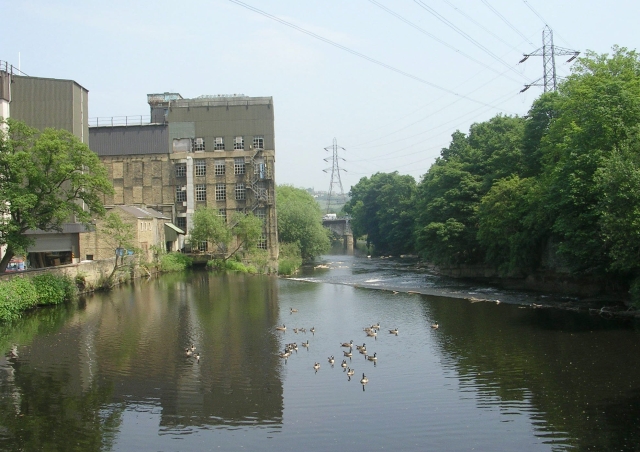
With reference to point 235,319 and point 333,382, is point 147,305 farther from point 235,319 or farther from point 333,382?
point 333,382

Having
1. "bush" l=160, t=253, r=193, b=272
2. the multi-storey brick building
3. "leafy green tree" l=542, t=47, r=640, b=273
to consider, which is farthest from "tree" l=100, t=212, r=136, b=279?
"leafy green tree" l=542, t=47, r=640, b=273

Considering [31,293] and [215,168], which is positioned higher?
[215,168]

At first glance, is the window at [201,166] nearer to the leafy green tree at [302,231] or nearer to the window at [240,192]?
the window at [240,192]

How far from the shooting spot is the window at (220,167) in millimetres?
74688

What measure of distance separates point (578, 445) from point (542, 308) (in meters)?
22.2

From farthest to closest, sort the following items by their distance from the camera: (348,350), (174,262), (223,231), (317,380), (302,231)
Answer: (302,231), (223,231), (174,262), (348,350), (317,380)

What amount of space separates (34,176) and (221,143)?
124 feet

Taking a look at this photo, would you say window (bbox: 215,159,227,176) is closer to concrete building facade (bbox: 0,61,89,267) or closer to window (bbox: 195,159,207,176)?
window (bbox: 195,159,207,176)

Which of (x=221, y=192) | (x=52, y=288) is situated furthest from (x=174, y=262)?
(x=52, y=288)

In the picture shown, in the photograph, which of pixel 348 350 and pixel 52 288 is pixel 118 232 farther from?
pixel 348 350

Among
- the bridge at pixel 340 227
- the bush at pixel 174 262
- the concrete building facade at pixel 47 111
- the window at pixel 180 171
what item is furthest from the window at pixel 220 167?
the bridge at pixel 340 227

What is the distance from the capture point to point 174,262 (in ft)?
209

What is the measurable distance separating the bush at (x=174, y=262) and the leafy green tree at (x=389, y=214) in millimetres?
31291

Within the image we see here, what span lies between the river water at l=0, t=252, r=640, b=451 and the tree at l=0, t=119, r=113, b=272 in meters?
5.46
